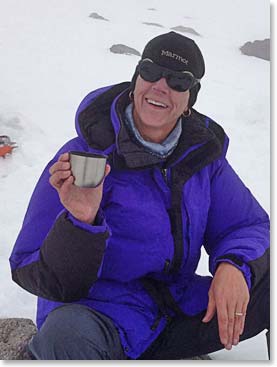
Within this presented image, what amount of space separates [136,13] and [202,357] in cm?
115

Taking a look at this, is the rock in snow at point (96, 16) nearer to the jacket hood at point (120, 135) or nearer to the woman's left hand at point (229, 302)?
the jacket hood at point (120, 135)

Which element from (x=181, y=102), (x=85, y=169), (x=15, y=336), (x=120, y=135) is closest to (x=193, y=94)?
(x=181, y=102)

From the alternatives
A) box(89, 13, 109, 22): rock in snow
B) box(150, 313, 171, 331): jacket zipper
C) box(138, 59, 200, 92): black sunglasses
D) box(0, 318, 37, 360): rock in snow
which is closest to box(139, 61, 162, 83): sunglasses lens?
box(138, 59, 200, 92): black sunglasses

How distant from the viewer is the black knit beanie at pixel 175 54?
137cm

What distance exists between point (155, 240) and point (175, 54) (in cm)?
52

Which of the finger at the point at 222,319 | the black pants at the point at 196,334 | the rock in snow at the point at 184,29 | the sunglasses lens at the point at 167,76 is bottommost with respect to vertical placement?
the black pants at the point at 196,334

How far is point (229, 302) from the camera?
4.27 feet

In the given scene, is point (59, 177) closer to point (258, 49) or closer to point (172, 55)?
point (172, 55)

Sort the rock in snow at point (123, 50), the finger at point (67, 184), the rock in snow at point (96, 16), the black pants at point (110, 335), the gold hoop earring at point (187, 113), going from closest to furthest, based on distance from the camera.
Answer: the finger at point (67, 184) → the black pants at point (110, 335) → the gold hoop earring at point (187, 113) → the rock in snow at point (123, 50) → the rock in snow at point (96, 16)

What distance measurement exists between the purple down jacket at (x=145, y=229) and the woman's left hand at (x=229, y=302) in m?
0.04

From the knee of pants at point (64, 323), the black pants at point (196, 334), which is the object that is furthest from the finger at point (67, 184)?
the black pants at point (196, 334)

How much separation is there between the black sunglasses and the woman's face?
11mm

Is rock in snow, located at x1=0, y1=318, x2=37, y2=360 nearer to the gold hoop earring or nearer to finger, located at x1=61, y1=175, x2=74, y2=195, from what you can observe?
finger, located at x1=61, y1=175, x2=74, y2=195

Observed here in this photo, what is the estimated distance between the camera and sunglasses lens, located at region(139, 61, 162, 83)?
136 centimetres
